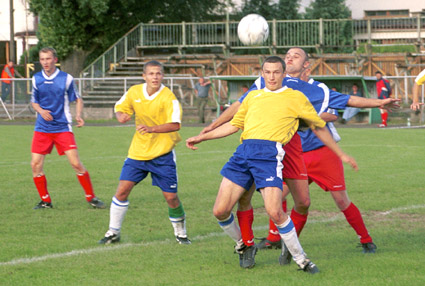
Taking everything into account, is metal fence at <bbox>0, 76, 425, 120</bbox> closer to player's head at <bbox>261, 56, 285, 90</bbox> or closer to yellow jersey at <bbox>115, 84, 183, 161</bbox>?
yellow jersey at <bbox>115, 84, 183, 161</bbox>

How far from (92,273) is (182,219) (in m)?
1.72

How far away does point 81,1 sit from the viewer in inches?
1415

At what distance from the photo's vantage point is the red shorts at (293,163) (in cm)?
648

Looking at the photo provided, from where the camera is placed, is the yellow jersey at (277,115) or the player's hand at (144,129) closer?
the yellow jersey at (277,115)

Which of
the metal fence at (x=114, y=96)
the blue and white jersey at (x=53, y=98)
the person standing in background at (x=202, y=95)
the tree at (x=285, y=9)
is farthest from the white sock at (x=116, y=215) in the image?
the tree at (x=285, y=9)

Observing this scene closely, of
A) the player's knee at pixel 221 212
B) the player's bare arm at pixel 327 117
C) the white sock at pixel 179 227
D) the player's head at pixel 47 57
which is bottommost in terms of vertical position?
the white sock at pixel 179 227

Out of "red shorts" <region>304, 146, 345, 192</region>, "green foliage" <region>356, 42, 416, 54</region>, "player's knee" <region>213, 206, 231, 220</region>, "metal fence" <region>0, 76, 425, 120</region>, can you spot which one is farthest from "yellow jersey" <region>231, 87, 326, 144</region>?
"green foliage" <region>356, 42, 416, 54</region>

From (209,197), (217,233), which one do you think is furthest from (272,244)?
(209,197)

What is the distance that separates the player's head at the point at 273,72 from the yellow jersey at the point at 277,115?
7cm

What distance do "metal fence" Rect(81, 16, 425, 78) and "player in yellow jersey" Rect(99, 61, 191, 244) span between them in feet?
96.0

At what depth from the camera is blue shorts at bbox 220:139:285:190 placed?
621cm

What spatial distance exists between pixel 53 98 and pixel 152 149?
121 inches

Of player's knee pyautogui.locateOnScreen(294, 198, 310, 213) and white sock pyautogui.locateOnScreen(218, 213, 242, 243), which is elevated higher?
player's knee pyautogui.locateOnScreen(294, 198, 310, 213)

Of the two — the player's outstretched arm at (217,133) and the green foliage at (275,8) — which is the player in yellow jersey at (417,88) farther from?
the green foliage at (275,8)
